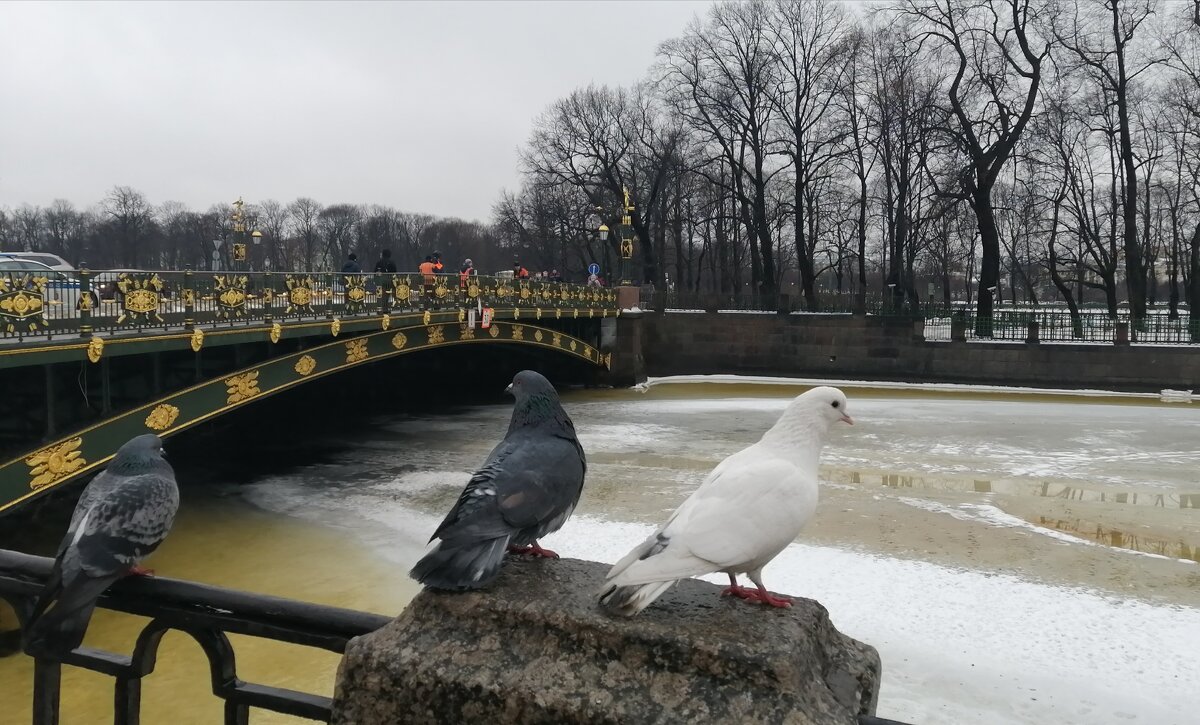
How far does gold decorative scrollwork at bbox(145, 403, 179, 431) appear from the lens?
1018 cm

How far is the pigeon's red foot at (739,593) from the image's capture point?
173cm

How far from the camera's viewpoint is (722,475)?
7.09ft

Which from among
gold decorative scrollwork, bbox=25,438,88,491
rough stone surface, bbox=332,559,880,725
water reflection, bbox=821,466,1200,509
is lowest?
water reflection, bbox=821,466,1200,509

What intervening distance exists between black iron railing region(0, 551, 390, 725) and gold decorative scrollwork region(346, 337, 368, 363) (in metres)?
12.4

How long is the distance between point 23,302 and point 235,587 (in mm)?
3262

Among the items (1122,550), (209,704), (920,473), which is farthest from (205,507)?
(1122,550)

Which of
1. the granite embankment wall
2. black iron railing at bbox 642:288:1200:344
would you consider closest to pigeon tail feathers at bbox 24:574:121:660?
the granite embankment wall

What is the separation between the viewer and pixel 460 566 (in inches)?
67.3

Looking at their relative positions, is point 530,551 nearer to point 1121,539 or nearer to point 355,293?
point 1121,539

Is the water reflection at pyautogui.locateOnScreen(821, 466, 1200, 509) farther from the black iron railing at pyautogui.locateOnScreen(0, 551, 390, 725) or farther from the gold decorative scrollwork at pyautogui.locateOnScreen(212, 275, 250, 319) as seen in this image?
the black iron railing at pyautogui.locateOnScreen(0, 551, 390, 725)

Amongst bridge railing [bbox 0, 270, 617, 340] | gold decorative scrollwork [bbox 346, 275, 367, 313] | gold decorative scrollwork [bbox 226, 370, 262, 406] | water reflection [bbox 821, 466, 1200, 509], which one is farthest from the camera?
gold decorative scrollwork [bbox 346, 275, 367, 313]

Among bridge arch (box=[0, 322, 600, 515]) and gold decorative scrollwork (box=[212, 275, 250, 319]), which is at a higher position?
gold decorative scrollwork (box=[212, 275, 250, 319])

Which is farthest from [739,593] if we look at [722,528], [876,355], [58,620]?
[876,355]

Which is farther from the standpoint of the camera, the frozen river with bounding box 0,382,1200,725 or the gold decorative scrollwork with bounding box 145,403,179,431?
the gold decorative scrollwork with bounding box 145,403,179,431
